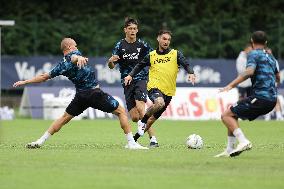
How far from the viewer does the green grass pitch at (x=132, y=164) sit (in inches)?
516

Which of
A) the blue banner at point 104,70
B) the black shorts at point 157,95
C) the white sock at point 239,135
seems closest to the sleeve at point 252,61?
the white sock at point 239,135

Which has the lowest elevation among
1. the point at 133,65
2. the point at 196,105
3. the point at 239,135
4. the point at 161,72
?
the point at 196,105

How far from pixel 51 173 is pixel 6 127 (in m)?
14.2

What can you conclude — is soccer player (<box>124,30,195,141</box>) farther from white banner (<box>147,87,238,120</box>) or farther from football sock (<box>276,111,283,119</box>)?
football sock (<box>276,111,283,119</box>)

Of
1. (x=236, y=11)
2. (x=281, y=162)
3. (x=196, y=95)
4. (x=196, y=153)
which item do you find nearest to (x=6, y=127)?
(x=196, y=95)

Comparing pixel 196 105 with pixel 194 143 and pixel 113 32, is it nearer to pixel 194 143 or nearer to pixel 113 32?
pixel 113 32

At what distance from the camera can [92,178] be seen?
1356 centimetres

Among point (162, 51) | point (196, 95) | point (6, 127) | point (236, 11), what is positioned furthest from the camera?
point (236, 11)

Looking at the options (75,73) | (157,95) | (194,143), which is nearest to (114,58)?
(157,95)

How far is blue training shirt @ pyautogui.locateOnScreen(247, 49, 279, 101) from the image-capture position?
1631cm

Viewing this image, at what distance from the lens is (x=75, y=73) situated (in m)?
18.7

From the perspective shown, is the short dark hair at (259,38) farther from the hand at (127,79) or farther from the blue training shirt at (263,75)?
the hand at (127,79)

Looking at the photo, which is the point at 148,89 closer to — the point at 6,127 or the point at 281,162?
the point at 281,162

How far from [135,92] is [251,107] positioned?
15.8ft
